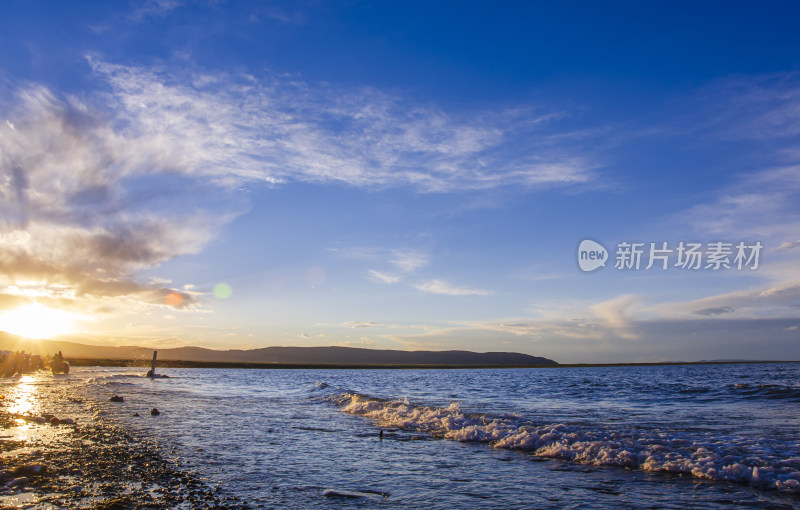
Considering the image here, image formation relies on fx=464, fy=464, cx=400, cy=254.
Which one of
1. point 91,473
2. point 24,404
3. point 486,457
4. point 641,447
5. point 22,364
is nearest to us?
point 91,473

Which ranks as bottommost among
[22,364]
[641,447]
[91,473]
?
[22,364]

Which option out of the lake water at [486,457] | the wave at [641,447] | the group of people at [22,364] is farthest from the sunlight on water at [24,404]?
the group of people at [22,364]

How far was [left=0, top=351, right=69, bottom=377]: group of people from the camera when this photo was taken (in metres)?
53.8

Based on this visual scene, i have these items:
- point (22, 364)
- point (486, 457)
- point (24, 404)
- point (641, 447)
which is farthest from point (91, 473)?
point (22, 364)

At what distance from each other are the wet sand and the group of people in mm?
48397

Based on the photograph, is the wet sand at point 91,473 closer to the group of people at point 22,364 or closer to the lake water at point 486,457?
the lake water at point 486,457

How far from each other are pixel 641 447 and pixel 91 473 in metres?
15.0

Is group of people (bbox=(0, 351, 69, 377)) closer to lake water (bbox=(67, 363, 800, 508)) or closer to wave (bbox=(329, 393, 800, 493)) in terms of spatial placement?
lake water (bbox=(67, 363, 800, 508))

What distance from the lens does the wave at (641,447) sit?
11602 millimetres

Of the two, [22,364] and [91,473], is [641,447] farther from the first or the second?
[22,364]

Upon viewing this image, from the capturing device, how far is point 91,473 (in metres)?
10.2

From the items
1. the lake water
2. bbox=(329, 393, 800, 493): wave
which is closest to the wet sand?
the lake water

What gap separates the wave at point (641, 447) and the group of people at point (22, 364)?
55.3 m

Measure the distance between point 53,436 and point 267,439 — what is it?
6564 millimetres
